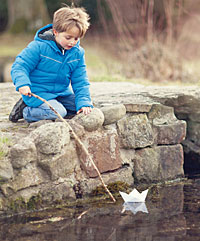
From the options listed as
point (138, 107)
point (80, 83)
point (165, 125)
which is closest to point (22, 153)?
point (80, 83)

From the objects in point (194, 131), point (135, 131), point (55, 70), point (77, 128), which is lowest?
point (194, 131)

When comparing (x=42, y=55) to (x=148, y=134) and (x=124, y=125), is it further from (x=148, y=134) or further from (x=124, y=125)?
(x=148, y=134)

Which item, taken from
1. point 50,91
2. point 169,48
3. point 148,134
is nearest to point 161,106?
point 148,134

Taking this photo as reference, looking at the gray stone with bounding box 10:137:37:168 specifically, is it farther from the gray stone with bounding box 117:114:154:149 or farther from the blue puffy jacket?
the gray stone with bounding box 117:114:154:149

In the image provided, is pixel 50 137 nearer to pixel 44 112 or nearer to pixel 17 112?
pixel 44 112

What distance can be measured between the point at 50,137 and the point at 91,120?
0.48 m

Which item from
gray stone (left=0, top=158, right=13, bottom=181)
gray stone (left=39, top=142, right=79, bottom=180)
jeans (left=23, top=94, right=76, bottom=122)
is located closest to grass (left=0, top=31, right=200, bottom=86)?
jeans (left=23, top=94, right=76, bottom=122)

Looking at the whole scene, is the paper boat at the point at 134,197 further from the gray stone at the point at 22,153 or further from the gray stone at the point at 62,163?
the gray stone at the point at 22,153

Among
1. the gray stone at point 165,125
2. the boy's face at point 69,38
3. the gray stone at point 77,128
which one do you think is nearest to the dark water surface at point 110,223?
the gray stone at point 77,128

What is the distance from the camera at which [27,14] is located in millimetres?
16766

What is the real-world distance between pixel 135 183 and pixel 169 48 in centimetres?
502

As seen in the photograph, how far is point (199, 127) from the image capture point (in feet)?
16.9

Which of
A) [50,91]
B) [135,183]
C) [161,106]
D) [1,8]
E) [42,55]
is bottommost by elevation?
[135,183]

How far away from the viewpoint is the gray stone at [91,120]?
3.93 m
